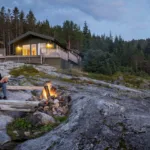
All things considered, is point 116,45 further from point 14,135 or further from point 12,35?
point 14,135

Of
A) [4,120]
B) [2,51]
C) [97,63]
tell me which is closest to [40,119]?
[4,120]

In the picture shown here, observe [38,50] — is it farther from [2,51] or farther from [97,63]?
[97,63]

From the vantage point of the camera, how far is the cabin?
3694cm

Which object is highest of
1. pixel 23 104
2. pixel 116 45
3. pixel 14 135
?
pixel 116 45

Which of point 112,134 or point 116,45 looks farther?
point 116,45

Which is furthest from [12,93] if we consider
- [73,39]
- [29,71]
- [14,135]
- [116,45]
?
[116,45]

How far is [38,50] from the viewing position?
131 feet

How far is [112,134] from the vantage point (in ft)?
26.6

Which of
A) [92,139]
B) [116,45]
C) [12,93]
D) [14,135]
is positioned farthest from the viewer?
[116,45]

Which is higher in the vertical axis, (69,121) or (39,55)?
(39,55)

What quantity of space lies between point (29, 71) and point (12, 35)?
132 ft

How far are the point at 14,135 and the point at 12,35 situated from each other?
58.4 m

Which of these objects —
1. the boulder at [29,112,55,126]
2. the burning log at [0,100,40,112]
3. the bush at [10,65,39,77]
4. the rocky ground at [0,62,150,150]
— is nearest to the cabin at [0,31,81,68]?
the bush at [10,65,39,77]

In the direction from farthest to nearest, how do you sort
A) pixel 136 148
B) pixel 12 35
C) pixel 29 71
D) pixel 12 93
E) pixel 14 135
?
1. pixel 12 35
2. pixel 29 71
3. pixel 12 93
4. pixel 14 135
5. pixel 136 148
